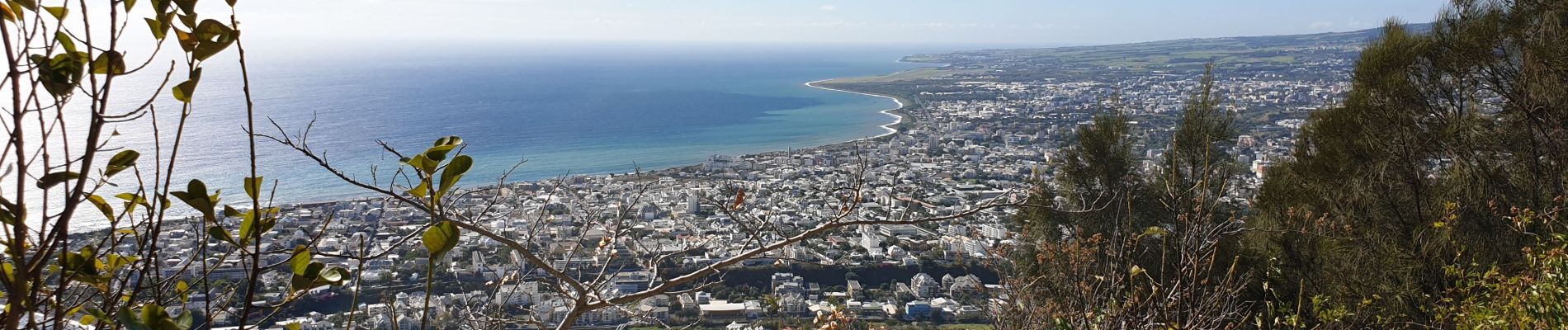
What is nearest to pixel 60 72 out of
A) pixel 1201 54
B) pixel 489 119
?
pixel 489 119

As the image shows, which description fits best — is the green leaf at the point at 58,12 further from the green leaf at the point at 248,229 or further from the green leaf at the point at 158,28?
the green leaf at the point at 248,229

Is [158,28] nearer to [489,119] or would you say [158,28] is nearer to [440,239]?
[440,239]

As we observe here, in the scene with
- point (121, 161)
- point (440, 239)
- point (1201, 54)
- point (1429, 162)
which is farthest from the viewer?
point (1201, 54)

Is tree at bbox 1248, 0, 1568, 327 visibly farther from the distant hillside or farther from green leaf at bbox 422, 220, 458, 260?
the distant hillside

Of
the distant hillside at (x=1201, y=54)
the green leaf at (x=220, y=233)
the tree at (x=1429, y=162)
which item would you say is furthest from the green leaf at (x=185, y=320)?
the distant hillside at (x=1201, y=54)

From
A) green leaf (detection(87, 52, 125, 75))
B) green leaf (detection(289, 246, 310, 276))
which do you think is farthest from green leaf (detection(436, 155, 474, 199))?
green leaf (detection(87, 52, 125, 75))

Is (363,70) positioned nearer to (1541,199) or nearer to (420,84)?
(420,84)

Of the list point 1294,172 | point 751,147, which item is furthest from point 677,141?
point 1294,172
